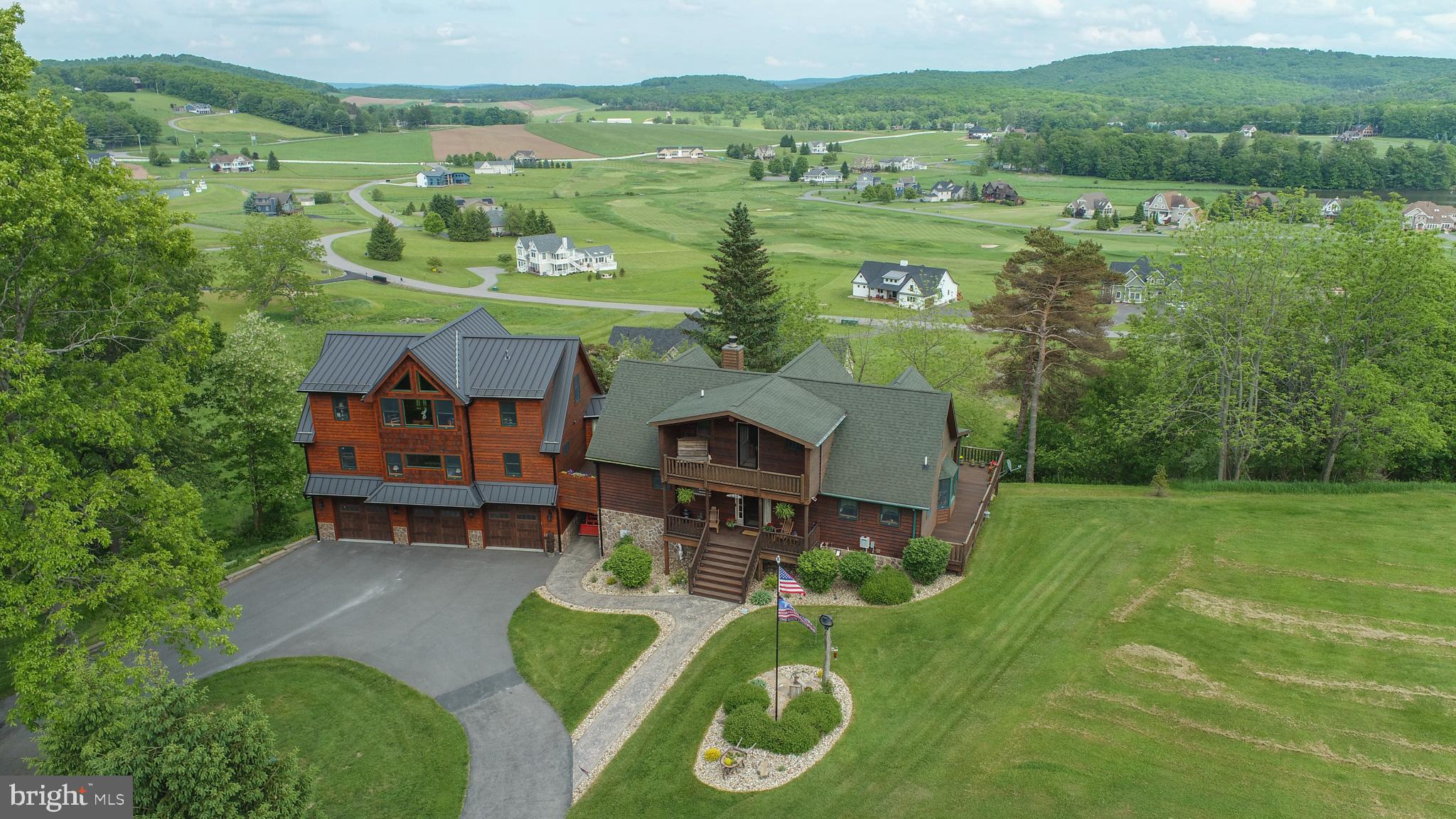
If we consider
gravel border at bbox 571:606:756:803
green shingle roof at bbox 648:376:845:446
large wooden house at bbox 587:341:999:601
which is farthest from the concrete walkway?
green shingle roof at bbox 648:376:845:446

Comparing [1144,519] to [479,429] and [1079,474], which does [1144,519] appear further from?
[479,429]

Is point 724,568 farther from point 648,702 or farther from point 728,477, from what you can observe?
point 648,702

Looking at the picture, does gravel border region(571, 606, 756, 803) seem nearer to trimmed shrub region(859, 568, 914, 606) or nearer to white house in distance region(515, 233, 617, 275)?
trimmed shrub region(859, 568, 914, 606)

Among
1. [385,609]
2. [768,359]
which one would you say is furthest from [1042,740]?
[768,359]

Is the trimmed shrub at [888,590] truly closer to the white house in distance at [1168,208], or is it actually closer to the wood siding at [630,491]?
the wood siding at [630,491]

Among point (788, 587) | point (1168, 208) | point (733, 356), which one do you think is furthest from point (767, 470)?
point (1168, 208)

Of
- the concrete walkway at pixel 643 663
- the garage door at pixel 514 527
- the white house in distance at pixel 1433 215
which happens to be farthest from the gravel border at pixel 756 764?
the white house in distance at pixel 1433 215

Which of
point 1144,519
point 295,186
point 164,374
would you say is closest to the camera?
point 164,374
